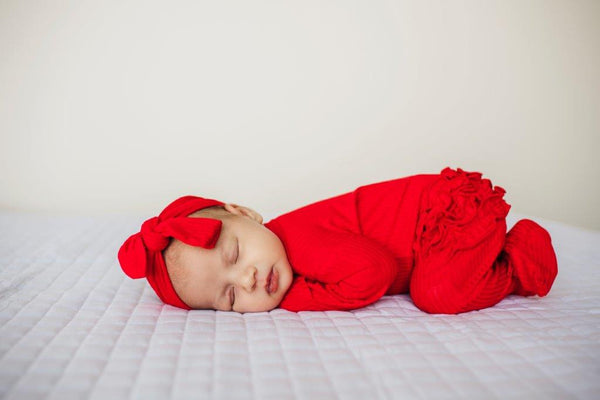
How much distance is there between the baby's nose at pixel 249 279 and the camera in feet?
3.53

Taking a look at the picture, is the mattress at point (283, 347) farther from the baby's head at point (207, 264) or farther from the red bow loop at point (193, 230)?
the red bow loop at point (193, 230)

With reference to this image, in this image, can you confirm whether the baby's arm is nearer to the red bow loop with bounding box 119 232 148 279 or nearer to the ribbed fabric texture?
the ribbed fabric texture

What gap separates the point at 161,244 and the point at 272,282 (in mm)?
267

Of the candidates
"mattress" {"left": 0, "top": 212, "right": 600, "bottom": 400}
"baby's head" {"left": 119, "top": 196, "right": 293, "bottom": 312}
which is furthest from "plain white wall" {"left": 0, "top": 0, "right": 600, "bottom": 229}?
"baby's head" {"left": 119, "top": 196, "right": 293, "bottom": 312}

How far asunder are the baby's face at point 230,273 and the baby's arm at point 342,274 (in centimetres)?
6

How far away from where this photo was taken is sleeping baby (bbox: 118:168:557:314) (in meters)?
1.08

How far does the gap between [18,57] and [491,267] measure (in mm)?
2057

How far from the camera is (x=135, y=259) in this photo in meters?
1.09

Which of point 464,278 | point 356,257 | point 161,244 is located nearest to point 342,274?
point 356,257

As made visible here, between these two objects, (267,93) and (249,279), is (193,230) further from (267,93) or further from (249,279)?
(267,93)

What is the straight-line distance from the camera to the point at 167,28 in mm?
2131

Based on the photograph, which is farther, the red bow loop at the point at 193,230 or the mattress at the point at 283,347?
the red bow loop at the point at 193,230

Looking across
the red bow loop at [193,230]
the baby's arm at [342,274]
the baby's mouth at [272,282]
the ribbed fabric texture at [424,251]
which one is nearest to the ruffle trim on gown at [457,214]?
the ribbed fabric texture at [424,251]

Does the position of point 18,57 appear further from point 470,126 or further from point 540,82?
point 540,82
